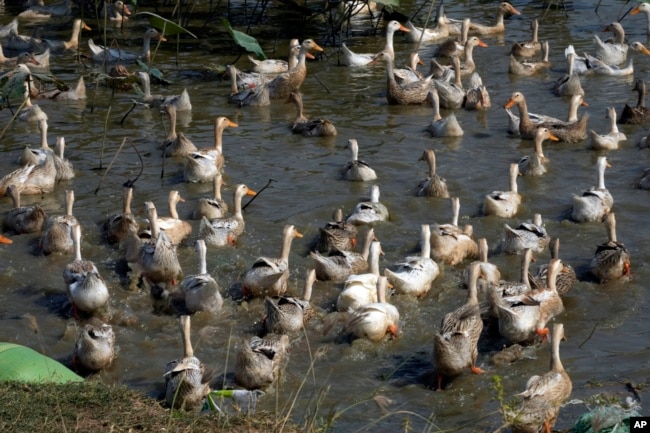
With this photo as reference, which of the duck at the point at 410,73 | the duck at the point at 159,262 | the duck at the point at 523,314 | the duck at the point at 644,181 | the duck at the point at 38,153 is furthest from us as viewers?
the duck at the point at 410,73

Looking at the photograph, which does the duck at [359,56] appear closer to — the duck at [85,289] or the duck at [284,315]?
the duck at [85,289]

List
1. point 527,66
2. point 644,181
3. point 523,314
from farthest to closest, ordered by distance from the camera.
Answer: point 527,66 → point 644,181 → point 523,314

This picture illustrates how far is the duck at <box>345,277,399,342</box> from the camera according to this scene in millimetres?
9250

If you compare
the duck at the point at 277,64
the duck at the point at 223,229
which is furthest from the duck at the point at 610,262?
the duck at the point at 277,64

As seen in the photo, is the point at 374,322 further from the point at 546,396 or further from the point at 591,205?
the point at 591,205

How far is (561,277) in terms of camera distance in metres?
10.2

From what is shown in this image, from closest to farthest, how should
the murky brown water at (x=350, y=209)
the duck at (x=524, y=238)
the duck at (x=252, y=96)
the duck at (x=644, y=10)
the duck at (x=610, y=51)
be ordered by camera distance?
the murky brown water at (x=350, y=209), the duck at (x=524, y=238), the duck at (x=252, y=96), the duck at (x=610, y=51), the duck at (x=644, y=10)

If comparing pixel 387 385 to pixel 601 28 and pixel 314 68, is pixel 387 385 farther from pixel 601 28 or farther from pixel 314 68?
pixel 601 28

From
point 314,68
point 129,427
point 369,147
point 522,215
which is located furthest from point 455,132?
point 129,427

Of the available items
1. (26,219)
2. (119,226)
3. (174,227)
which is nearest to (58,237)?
(119,226)

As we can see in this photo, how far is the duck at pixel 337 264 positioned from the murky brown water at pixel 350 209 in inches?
5.6

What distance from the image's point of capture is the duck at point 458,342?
8594 millimetres

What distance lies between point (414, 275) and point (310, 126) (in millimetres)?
5045

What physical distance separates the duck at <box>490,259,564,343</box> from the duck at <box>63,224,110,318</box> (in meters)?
3.30
